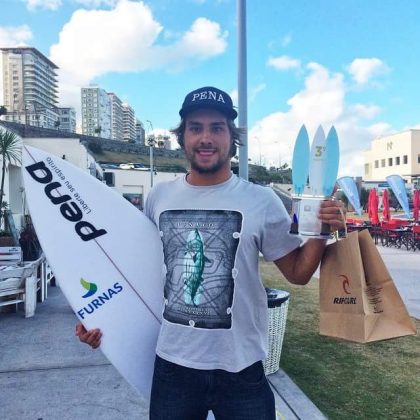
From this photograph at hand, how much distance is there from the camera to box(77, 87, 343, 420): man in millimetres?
1547

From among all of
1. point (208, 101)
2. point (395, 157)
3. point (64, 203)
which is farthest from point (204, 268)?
point (395, 157)

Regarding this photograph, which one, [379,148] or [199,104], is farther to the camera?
[379,148]

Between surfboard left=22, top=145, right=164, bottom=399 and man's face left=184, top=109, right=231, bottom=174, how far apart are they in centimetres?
50

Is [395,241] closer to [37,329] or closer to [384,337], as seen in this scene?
[37,329]

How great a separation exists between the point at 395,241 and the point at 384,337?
46.2ft

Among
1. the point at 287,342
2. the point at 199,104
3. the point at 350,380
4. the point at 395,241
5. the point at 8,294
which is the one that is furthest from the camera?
the point at 395,241

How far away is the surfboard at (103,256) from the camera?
2.09 meters

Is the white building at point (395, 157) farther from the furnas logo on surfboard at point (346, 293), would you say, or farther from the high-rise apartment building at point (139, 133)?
the furnas logo on surfboard at point (346, 293)

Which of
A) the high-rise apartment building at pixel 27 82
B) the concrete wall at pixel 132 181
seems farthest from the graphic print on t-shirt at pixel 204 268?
the high-rise apartment building at pixel 27 82

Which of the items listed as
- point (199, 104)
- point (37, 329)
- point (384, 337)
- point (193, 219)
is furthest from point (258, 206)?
point (37, 329)

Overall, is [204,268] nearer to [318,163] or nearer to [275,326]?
[318,163]

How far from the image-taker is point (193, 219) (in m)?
1.64

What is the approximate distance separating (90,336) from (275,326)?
1.84m

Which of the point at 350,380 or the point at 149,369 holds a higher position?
the point at 149,369
